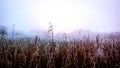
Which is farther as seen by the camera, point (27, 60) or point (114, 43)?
point (114, 43)

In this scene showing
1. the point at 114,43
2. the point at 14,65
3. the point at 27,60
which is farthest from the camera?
the point at 114,43

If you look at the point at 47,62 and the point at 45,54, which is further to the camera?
the point at 45,54

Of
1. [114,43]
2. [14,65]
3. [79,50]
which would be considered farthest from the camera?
[114,43]

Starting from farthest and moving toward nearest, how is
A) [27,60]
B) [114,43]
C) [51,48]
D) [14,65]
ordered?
[114,43] < [51,48] < [27,60] < [14,65]

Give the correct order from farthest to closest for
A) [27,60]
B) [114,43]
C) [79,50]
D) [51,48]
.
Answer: [114,43]
[79,50]
[51,48]
[27,60]

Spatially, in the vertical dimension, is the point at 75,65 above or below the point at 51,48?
below

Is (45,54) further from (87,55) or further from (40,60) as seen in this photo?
(87,55)

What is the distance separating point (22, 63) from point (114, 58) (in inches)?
110

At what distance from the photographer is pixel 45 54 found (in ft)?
16.3

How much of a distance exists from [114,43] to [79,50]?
2.01 metres

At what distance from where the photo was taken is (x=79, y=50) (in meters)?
5.80

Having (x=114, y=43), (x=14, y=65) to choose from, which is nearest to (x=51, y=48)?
(x=14, y=65)

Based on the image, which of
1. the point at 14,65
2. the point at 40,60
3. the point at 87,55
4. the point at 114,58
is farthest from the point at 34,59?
the point at 114,58

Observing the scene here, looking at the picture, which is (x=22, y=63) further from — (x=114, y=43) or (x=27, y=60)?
(x=114, y=43)
